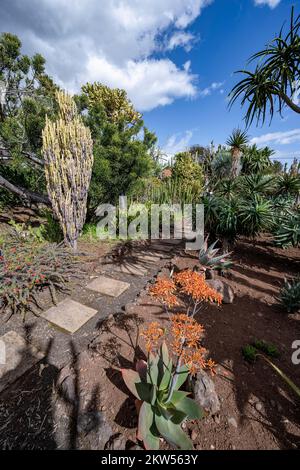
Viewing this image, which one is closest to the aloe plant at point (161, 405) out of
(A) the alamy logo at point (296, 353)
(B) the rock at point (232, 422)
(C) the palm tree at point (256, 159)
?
(B) the rock at point (232, 422)

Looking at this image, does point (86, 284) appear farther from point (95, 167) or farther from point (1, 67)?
point (1, 67)

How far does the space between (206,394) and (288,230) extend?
11.5 ft

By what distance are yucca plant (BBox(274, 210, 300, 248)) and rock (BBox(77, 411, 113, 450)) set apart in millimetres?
3902

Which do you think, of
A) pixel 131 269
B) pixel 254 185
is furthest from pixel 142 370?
pixel 254 185

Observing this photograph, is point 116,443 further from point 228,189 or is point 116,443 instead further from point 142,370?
point 228,189

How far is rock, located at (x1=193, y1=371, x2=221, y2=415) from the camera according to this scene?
133 cm

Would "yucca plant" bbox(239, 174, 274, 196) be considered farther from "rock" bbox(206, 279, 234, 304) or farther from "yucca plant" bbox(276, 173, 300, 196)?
"rock" bbox(206, 279, 234, 304)

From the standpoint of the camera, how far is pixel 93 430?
120cm

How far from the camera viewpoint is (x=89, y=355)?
1.71 metres

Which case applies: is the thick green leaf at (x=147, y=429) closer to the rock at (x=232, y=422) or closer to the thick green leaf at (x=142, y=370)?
the thick green leaf at (x=142, y=370)

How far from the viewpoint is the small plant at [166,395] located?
1.07 metres

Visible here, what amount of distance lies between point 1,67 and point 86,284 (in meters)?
5.51

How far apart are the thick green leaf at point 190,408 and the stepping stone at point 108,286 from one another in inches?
65.9
